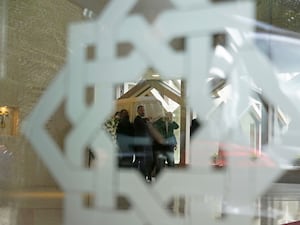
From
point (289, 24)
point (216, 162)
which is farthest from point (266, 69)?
point (289, 24)

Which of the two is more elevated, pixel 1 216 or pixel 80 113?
pixel 80 113

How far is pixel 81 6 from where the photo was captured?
2676 mm

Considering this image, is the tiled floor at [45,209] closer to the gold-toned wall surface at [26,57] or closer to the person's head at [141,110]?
the gold-toned wall surface at [26,57]

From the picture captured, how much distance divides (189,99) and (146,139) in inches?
39.4

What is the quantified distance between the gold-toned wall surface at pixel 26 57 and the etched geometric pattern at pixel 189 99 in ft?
2.27

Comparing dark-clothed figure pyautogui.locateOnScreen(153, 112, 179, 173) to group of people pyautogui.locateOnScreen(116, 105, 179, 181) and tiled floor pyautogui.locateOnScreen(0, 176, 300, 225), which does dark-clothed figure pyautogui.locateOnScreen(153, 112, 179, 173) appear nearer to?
group of people pyautogui.locateOnScreen(116, 105, 179, 181)

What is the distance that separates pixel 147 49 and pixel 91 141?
482mm

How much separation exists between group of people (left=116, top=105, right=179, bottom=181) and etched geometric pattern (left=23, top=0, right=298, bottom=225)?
368 mm

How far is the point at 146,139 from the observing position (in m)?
3.06

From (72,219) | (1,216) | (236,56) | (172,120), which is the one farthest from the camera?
(172,120)

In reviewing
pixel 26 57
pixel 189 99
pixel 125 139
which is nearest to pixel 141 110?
pixel 125 139

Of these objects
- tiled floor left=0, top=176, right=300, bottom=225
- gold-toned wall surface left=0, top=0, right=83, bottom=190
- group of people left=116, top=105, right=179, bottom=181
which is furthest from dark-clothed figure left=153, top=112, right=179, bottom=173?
gold-toned wall surface left=0, top=0, right=83, bottom=190

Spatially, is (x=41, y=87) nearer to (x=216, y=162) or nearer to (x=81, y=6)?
(x=81, y=6)

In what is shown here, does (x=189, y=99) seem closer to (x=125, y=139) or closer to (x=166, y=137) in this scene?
(x=125, y=139)
